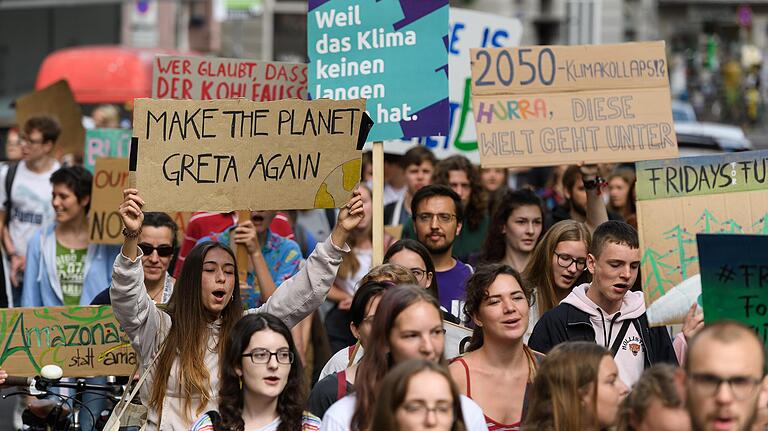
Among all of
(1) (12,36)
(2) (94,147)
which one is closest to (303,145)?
(2) (94,147)

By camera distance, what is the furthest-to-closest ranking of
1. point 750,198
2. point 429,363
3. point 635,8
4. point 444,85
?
1. point 635,8
2. point 444,85
3. point 750,198
4. point 429,363

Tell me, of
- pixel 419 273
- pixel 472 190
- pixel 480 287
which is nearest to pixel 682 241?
pixel 480 287

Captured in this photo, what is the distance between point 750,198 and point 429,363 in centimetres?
230

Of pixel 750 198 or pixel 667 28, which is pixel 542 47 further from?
pixel 667 28

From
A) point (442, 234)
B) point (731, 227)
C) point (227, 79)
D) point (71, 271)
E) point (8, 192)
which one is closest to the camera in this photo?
point (731, 227)

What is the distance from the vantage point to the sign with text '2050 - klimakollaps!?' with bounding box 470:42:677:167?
27.8 feet

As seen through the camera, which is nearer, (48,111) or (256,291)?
(256,291)

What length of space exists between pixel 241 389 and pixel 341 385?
1.54ft

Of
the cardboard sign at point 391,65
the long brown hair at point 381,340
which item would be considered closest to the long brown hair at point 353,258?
the cardboard sign at point 391,65

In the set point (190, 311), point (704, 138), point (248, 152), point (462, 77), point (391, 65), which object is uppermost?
point (704, 138)

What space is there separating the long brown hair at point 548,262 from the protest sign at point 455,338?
0.73m

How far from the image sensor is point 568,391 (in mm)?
5141

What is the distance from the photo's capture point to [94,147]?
37.5 feet

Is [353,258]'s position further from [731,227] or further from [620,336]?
[731,227]
